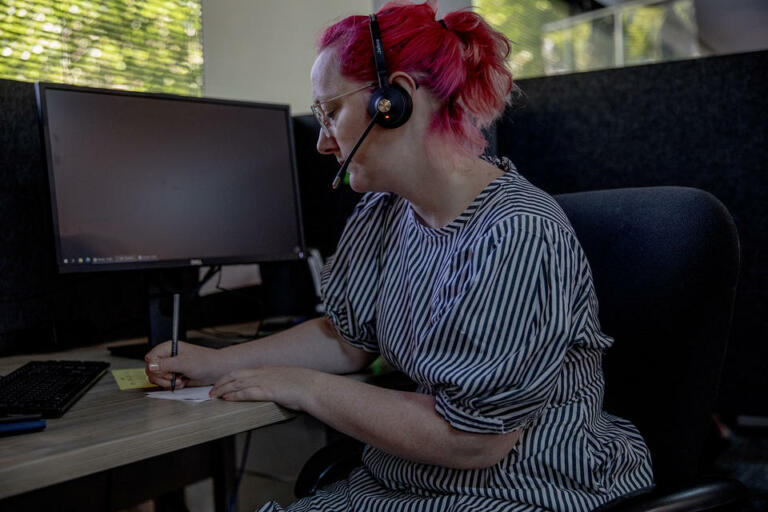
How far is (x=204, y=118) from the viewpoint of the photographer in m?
1.19

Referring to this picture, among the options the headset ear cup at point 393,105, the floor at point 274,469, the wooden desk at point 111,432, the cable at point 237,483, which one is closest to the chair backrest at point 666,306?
the headset ear cup at point 393,105

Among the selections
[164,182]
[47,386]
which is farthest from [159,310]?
[47,386]

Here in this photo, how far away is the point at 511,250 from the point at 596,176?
0.84 metres

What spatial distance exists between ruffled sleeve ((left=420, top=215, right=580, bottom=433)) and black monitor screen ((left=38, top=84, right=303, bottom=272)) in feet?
1.91

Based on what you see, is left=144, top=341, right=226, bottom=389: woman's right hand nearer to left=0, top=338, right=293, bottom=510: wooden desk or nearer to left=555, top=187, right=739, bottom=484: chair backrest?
left=0, top=338, right=293, bottom=510: wooden desk

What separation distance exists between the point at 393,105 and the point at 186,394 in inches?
16.6

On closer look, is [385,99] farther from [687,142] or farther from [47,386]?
[687,142]

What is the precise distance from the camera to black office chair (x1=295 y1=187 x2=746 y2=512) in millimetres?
741

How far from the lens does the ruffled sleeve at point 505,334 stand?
2.19 ft

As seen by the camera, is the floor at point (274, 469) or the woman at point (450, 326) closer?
the woman at point (450, 326)

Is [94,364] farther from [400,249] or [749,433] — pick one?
[749,433]

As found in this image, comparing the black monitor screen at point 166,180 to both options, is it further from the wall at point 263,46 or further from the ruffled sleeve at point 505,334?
the wall at point 263,46

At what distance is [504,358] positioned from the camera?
667mm

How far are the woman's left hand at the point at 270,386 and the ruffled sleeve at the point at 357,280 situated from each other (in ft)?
0.50
